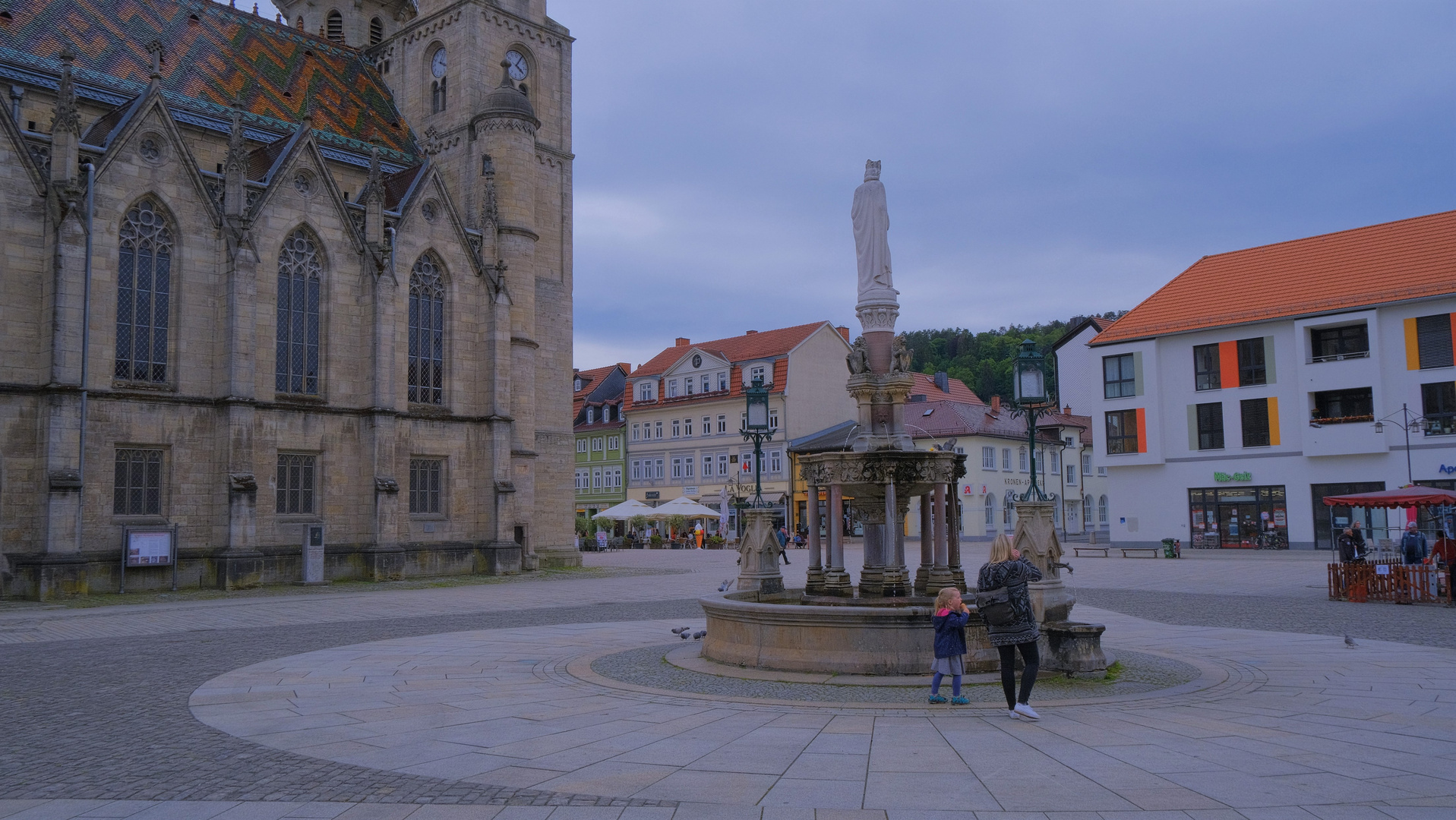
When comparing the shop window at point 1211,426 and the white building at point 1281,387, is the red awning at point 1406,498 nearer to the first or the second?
the white building at point 1281,387

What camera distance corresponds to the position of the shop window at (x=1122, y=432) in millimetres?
47312

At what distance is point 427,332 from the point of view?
34062 millimetres

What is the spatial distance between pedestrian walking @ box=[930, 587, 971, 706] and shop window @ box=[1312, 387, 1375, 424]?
38.9 metres

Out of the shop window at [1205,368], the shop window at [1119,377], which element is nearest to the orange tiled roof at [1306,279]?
the shop window at [1119,377]

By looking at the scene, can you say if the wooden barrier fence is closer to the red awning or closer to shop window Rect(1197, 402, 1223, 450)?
the red awning

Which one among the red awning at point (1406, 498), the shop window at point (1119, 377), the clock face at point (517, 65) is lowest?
the red awning at point (1406, 498)

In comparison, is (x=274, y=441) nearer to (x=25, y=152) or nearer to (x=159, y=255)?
(x=159, y=255)

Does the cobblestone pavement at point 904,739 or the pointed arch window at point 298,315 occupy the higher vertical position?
the pointed arch window at point 298,315

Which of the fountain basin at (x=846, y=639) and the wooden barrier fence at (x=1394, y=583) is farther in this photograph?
the wooden barrier fence at (x=1394, y=583)

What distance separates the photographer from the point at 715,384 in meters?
69.2

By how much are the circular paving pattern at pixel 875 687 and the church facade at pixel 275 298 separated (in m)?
19.5

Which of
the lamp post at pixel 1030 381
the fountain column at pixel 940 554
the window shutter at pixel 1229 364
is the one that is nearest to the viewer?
the fountain column at pixel 940 554

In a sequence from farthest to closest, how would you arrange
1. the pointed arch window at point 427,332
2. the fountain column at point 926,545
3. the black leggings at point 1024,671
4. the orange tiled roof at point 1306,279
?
the orange tiled roof at point 1306,279, the pointed arch window at point 427,332, the fountain column at point 926,545, the black leggings at point 1024,671

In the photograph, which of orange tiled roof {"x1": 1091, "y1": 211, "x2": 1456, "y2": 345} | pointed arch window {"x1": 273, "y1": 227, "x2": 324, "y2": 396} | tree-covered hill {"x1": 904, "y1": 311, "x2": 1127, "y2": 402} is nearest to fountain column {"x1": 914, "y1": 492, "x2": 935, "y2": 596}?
pointed arch window {"x1": 273, "y1": 227, "x2": 324, "y2": 396}
